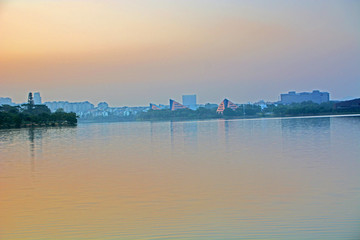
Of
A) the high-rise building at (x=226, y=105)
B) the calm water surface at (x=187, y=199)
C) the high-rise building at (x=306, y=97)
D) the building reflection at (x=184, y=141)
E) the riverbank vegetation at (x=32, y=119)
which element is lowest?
the calm water surface at (x=187, y=199)

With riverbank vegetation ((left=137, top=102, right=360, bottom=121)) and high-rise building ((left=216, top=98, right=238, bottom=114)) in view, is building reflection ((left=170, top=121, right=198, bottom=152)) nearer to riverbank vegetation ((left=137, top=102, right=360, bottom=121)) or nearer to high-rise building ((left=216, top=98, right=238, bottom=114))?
riverbank vegetation ((left=137, top=102, right=360, bottom=121))

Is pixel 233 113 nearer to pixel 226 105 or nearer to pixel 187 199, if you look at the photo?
pixel 226 105

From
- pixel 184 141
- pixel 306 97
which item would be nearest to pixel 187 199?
pixel 184 141

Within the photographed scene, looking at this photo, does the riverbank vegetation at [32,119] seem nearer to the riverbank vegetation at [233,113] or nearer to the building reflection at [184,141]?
the building reflection at [184,141]

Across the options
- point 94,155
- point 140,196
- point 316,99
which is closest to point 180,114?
point 316,99

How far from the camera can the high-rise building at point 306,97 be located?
4392 inches

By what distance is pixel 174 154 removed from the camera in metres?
11.5

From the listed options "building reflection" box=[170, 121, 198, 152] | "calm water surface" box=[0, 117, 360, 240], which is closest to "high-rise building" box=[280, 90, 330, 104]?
"building reflection" box=[170, 121, 198, 152]

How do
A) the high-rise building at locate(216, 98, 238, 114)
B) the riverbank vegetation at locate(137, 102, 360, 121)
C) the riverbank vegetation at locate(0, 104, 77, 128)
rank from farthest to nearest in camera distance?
the high-rise building at locate(216, 98, 238, 114) → the riverbank vegetation at locate(137, 102, 360, 121) → the riverbank vegetation at locate(0, 104, 77, 128)

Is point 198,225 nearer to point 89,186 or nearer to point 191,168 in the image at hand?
point 89,186

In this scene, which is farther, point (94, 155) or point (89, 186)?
point (94, 155)

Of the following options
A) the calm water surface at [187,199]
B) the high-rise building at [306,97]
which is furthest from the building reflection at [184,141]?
the high-rise building at [306,97]

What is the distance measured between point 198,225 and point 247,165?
4.36m

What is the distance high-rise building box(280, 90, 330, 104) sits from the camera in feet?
366
